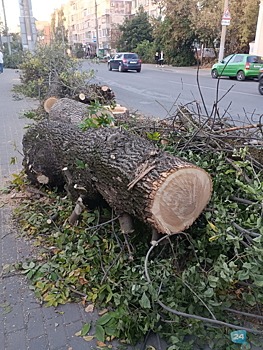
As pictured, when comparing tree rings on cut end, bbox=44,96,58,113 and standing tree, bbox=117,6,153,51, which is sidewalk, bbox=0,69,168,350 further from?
standing tree, bbox=117,6,153,51

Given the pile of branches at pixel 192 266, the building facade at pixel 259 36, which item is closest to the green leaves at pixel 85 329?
the pile of branches at pixel 192 266

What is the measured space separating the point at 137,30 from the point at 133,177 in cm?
4932

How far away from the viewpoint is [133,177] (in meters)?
2.62

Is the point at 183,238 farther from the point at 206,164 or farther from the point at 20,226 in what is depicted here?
the point at 20,226

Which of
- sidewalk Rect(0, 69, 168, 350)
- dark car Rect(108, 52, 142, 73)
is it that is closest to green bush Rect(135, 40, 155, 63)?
dark car Rect(108, 52, 142, 73)

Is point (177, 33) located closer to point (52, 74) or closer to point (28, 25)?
point (28, 25)

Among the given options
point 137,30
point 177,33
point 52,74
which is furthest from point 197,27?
point 137,30

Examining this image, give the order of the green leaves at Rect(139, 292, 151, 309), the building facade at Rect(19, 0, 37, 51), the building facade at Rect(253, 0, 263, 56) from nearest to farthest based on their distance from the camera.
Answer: the green leaves at Rect(139, 292, 151, 309), the building facade at Rect(19, 0, 37, 51), the building facade at Rect(253, 0, 263, 56)

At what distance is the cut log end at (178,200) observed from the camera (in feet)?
7.97

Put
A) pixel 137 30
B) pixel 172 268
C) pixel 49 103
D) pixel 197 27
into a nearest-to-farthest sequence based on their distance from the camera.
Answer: pixel 172 268, pixel 49 103, pixel 197 27, pixel 137 30

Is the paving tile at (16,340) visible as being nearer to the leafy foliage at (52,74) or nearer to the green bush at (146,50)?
the leafy foliage at (52,74)

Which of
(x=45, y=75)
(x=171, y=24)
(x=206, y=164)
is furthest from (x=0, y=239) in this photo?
(x=171, y=24)

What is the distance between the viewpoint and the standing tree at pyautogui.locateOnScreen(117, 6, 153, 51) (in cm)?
4706

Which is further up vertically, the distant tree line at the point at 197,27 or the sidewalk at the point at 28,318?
the distant tree line at the point at 197,27
